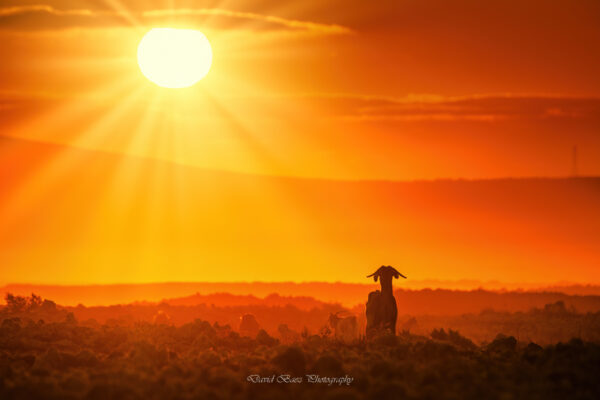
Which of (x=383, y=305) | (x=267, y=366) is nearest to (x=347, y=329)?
(x=383, y=305)

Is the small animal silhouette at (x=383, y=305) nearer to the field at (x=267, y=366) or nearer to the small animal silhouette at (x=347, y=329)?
the small animal silhouette at (x=347, y=329)

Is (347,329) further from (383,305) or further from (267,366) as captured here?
(267,366)

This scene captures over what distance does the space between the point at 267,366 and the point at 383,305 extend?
35.1 ft

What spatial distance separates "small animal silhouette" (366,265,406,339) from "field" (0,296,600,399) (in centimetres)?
169

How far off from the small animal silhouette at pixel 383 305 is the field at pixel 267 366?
1692mm

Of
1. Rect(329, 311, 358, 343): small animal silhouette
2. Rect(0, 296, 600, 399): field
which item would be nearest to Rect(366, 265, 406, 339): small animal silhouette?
Rect(329, 311, 358, 343): small animal silhouette

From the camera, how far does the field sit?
28969 millimetres

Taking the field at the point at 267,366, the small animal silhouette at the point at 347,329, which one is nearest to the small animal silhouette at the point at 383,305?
the small animal silhouette at the point at 347,329

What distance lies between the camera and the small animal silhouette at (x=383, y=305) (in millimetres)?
42406

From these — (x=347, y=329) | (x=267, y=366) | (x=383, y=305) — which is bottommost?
(x=267, y=366)

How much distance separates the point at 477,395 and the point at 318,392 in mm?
3682

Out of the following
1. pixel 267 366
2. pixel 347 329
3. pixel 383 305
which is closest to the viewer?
pixel 267 366

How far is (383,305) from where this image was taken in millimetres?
42781

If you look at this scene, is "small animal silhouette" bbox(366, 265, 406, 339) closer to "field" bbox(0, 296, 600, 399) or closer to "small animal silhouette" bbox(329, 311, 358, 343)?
"small animal silhouette" bbox(329, 311, 358, 343)
